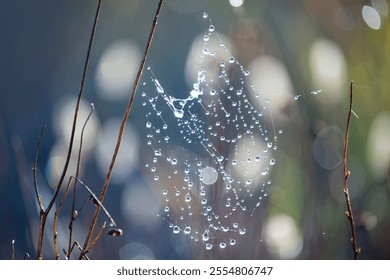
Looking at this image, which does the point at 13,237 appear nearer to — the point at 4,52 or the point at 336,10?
the point at 4,52


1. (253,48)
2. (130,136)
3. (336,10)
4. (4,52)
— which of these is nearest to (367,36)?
(336,10)

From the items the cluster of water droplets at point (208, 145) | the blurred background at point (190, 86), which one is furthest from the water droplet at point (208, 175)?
the blurred background at point (190, 86)

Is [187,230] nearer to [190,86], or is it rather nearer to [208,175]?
[208,175]

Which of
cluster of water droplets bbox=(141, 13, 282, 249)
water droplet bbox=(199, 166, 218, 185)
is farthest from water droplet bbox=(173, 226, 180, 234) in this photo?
water droplet bbox=(199, 166, 218, 185)

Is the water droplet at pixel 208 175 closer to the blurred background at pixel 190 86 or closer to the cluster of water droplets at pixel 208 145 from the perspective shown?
the cluster of water droplets at pixel 208 145

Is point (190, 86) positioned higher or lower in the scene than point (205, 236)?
higher

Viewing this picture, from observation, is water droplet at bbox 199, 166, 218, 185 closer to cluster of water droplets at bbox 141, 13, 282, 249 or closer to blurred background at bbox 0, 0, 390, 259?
cluster of water droplets at bbox 141, 13, 282, 249

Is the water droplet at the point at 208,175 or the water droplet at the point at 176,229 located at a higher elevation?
the water droplet at the point at 208,175

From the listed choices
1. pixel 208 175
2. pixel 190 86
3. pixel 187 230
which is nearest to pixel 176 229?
pixel 187 230
